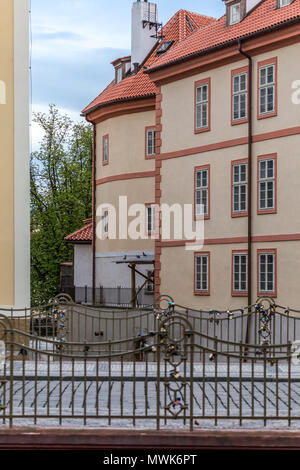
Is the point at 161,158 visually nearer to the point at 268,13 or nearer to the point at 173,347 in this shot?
the point at 268,13

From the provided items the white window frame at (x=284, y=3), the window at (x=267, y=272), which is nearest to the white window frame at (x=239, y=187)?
the window at (x=267, y=272)

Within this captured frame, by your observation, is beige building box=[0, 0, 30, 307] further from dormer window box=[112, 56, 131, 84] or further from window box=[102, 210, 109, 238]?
dormer window box=[112, 56, 131, 84]

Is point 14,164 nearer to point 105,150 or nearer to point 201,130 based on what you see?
point 201,130

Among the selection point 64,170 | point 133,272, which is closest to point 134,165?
point 133,272

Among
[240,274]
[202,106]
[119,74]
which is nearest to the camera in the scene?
[240,274]

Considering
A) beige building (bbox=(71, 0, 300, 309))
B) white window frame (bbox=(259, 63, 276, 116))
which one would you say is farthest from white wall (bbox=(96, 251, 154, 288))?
white window frame (bbox=(259, 63, 276, 116))

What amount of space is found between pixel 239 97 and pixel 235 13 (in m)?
3.86

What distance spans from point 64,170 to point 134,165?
14.7 metres

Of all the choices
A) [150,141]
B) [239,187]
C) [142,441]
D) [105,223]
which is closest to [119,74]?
[150,141]

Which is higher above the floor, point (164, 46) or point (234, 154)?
point (164, 46)

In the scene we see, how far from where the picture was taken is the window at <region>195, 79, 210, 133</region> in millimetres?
28266

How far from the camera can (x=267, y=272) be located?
25484 millimetres

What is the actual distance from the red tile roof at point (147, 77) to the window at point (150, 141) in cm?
151

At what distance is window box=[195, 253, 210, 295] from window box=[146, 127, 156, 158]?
7868 millimetres
